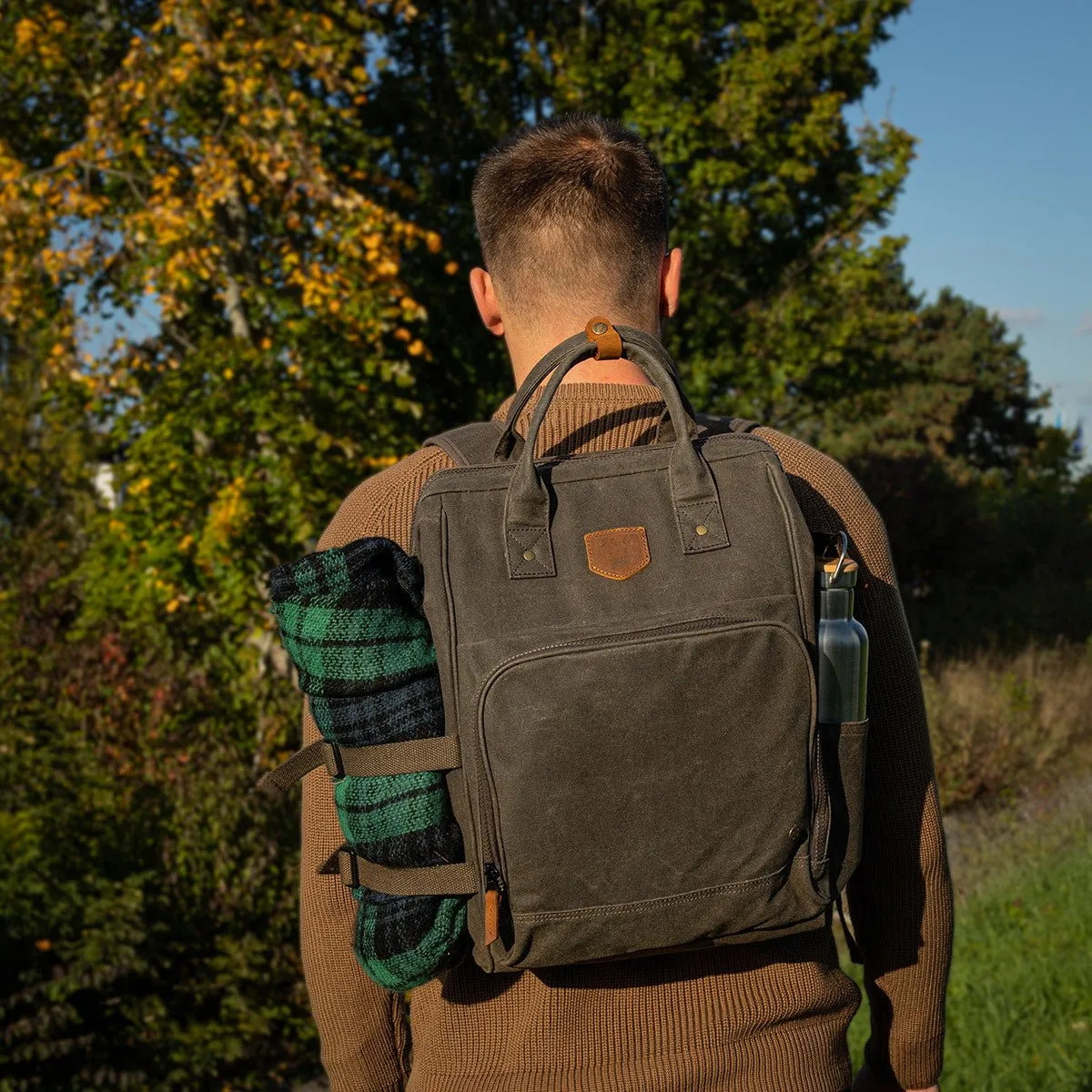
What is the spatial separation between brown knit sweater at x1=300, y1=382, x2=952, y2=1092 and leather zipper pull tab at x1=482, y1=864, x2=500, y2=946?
0.49 feet

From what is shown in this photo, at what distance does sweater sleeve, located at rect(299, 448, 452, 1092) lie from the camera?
1586 millimetres

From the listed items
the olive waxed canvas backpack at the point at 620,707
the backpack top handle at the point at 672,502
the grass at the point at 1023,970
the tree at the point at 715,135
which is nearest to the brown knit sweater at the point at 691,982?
the olive waxed canvas backpack at the point at 620,707

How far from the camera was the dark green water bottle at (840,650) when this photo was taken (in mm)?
1432

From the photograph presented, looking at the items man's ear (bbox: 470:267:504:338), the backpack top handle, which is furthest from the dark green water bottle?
man's ear (bbox: 470:267:504:338)

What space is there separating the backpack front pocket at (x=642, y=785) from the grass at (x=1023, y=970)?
2.93 metres

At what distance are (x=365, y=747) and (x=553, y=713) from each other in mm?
246

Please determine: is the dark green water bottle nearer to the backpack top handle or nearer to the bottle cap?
the bottle cap

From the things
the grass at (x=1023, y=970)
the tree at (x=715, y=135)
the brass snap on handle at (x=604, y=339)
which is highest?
the tree at (x=715, y=135)

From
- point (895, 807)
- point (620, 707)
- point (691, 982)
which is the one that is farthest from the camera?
point (895, 807)

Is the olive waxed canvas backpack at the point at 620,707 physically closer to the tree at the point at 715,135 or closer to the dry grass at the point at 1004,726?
the tree at the point at 715,135

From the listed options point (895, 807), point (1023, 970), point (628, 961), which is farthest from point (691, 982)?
point (1023, 970)

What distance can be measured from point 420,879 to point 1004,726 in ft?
25.1

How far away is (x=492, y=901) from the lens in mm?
1313

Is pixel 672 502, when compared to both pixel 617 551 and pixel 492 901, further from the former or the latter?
pixel 492 901
